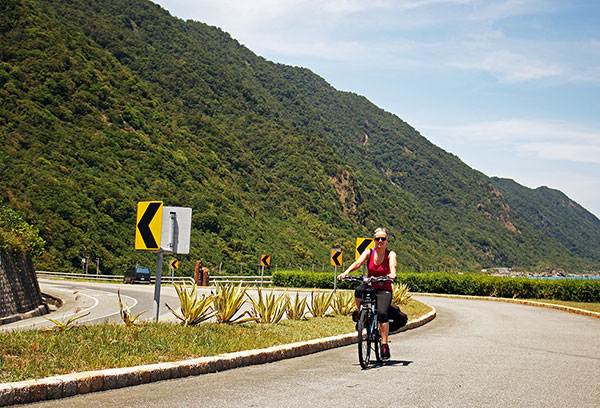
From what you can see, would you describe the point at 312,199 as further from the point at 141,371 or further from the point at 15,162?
the point at 141,371

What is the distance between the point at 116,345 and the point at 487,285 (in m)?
30.5

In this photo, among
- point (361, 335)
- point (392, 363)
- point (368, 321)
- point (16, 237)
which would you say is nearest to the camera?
point (361, 335)

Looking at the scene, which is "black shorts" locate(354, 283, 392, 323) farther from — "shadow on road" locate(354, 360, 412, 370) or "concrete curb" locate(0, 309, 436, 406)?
"concrete curb" locate(0, 309, 436, 406)

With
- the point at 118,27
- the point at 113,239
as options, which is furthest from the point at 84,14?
the point at 113,239

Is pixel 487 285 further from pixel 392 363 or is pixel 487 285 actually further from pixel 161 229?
pixel 161 229

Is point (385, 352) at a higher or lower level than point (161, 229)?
lower

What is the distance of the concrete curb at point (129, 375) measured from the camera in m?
6.30

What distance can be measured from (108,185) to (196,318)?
64.9 metres

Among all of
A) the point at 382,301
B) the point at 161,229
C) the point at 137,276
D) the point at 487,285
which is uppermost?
the point at 161,229

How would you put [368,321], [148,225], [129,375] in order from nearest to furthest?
[129,375]
[368,321]
[148,225]

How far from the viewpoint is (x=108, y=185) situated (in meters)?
72.3

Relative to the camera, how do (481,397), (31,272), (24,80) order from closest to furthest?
(481,397)
(31,272)
(24,80)

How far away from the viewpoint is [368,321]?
929 centimetres

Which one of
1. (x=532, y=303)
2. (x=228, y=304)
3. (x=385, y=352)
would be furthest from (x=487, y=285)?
(x=385, y=352)
